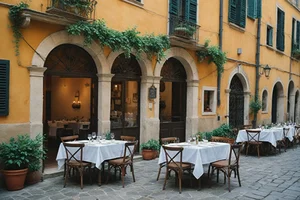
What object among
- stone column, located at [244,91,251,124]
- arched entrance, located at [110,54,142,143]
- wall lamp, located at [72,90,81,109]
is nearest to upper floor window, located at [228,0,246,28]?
stone column, located at [244,91,251,124]

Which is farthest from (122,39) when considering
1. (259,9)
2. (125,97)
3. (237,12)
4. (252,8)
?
(259,9)

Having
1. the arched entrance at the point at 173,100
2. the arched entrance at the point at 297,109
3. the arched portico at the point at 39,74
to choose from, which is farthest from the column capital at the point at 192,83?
the arched entrance at the point at 297,109

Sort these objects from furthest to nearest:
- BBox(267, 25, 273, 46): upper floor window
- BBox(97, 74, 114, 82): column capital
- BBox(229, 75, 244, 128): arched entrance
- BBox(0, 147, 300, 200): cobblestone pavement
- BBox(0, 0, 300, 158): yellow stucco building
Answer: BBox(267, 25, 273, 46): upper floor window < BBox(229, 75, 244, 128): arched entrance < BBox(97, 74, 114, 82): column capital < BBox(0, 0, 300, 158): yellow stucco building < BBox(0, 147, 300, 200): cobblestone pavement

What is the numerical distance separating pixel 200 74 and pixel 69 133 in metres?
5.35

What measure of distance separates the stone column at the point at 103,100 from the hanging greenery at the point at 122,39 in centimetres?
88

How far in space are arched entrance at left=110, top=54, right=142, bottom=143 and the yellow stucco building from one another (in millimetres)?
31

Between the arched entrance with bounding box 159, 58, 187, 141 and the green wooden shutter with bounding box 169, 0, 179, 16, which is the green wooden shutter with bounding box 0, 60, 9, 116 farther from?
the green wooden shutter with bounding box 169, 0, 179, 16

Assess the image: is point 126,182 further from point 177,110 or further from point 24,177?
point 177,110

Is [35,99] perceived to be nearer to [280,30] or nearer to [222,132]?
[222,132]

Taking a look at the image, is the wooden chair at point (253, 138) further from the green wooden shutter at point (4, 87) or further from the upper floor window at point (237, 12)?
the green wooden shutter at point (4, 87)

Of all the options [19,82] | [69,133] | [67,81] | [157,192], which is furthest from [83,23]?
[67,81]

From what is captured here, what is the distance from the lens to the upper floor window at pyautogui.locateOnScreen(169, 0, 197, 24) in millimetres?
9950

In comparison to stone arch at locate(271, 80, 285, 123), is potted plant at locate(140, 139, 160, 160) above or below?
below

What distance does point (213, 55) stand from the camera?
1106cm
